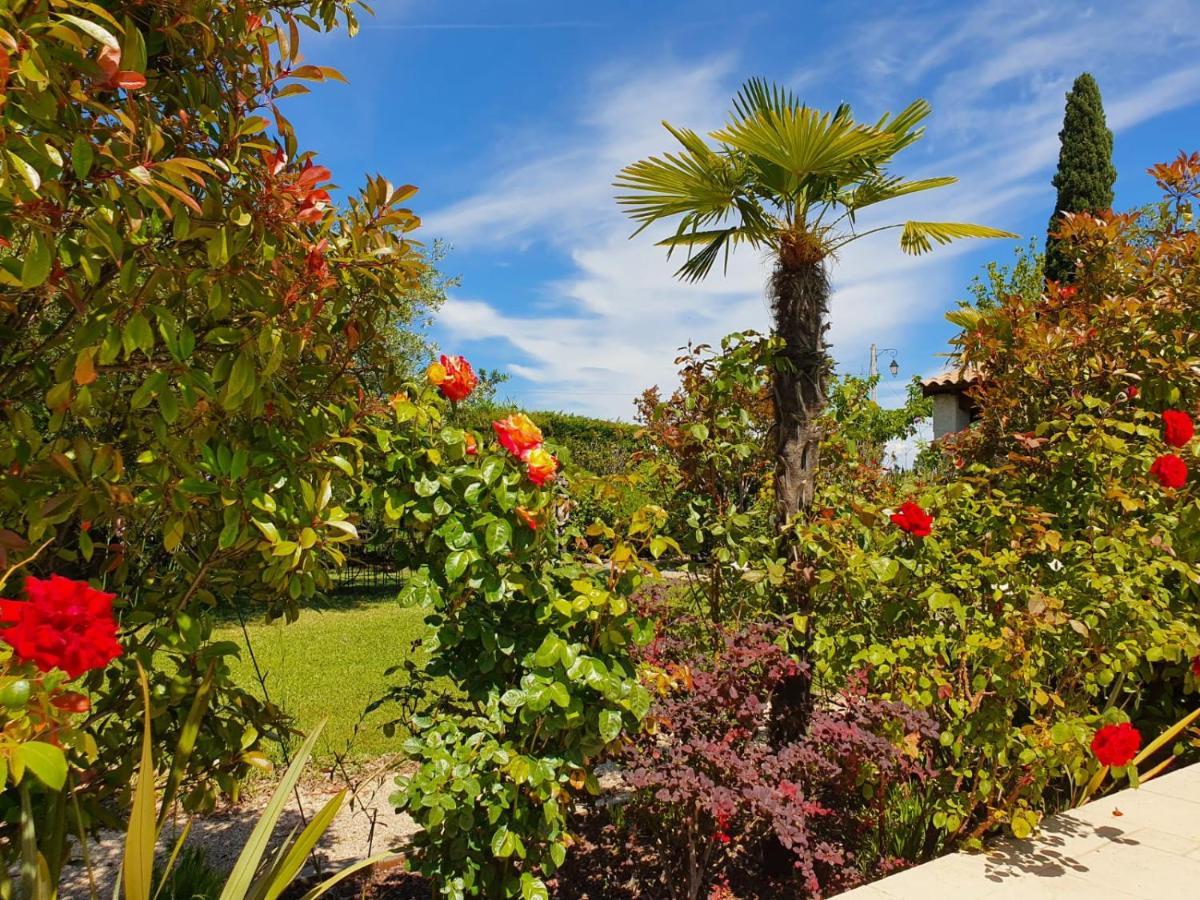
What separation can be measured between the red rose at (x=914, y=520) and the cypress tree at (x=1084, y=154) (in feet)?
56.1

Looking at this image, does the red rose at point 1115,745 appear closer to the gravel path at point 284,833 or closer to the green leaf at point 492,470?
the green leaf at point 492,470

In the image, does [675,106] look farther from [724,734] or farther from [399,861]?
[399,861]

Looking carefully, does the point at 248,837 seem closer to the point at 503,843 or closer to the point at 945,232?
the point at 503,843

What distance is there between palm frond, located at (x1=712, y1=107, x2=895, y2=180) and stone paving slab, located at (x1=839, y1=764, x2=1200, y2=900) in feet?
8.84

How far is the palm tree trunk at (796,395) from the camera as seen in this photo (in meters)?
3.24

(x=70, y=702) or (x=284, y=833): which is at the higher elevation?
(x=70, y=702)

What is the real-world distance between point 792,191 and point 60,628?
3.03 m

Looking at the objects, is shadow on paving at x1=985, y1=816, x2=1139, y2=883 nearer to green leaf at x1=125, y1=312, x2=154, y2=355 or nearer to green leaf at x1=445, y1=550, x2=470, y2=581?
green leaf at x1=445, y1=550, x2=470, y2=581

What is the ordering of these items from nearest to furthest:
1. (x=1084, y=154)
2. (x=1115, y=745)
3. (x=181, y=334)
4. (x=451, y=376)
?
(x=181, y=334) → (x=451, y=376) → (x=1115, y=745) → (x=1084, y=154)

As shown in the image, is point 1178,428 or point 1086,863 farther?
point 1178,428

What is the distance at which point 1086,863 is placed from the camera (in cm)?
288

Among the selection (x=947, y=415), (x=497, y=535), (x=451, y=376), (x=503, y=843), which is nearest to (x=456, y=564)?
(x=497, y=535)

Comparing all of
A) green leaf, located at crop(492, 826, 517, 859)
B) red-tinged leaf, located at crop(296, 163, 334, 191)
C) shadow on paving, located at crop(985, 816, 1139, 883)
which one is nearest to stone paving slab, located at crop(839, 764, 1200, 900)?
shadow on paving, located at crop(985, 816, 1139, 883)

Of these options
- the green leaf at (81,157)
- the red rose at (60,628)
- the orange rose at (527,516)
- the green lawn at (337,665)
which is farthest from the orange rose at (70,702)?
the green lawn at (337,665)
